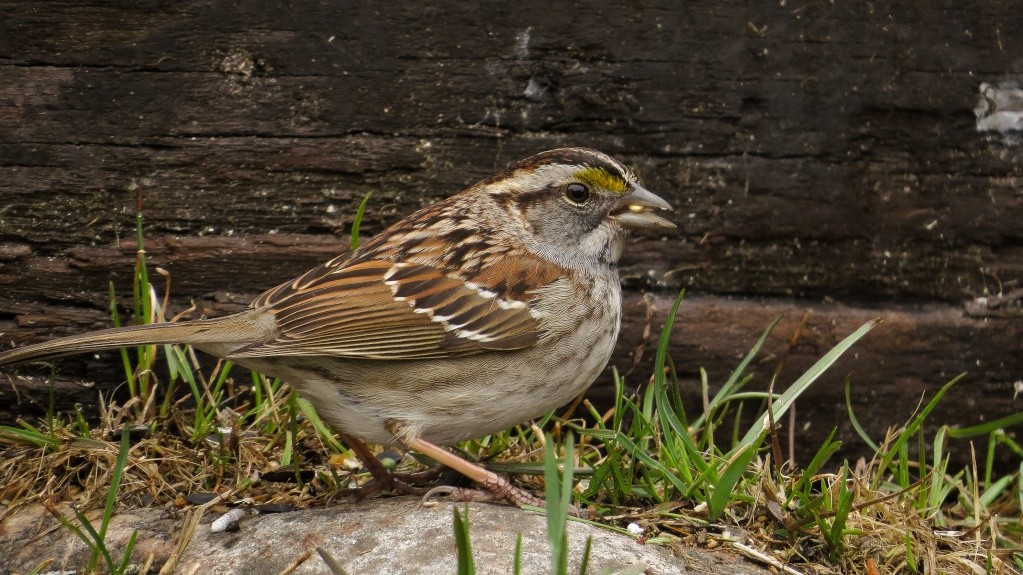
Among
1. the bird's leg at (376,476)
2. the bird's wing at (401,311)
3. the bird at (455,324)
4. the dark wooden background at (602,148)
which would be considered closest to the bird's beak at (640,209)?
the bird at (455,324)

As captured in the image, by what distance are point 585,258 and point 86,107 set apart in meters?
1.70

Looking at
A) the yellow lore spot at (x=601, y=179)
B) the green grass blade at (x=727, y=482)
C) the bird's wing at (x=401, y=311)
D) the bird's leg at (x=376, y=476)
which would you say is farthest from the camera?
the yellow lore spot at (x=601, y=179)

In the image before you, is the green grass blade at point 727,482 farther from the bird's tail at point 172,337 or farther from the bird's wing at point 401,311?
the bird's tail at point 172,337

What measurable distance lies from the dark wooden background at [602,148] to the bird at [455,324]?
1.60 ft

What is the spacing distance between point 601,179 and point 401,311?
0.77 metres

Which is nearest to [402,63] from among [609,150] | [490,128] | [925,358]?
[490,128]

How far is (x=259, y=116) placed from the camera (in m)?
4.10

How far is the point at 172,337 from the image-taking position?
11.3 ft

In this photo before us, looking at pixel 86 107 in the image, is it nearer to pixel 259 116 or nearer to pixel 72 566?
pixel 259 116

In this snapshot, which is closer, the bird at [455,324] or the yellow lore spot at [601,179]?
the bird at [455,324]

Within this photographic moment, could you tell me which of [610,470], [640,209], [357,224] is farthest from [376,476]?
[640,209]

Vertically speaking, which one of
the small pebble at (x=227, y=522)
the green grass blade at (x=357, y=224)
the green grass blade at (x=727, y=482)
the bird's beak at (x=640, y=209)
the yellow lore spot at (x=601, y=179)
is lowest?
the small pebble at (x=227, y=522)

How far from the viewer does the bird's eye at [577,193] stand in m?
3.84

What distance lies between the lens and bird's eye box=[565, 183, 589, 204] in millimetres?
3842
